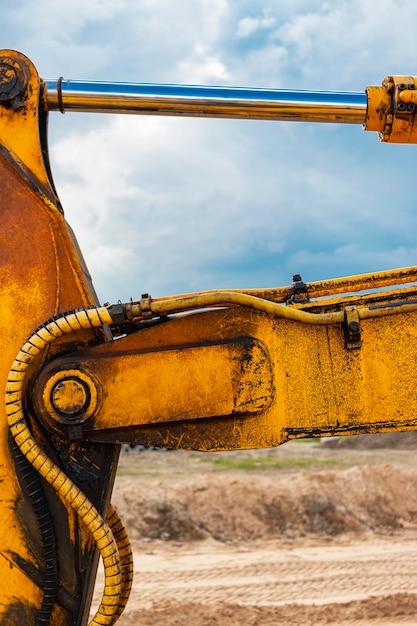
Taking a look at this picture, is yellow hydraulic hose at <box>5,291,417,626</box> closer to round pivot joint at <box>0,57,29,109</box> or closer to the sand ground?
round pivot joint at <box>0,57,29,109</box>

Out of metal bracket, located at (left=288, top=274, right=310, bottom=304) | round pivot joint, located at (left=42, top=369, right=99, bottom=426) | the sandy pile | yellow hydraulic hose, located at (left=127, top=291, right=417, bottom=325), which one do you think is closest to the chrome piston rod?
metal bracket, located at (left=288, top=274, right=310, bottom=304)

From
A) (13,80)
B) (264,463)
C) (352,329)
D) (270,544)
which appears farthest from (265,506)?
(13,80)

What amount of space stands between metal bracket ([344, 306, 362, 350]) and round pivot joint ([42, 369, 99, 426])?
3.22 feet

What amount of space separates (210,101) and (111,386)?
4.48 ft

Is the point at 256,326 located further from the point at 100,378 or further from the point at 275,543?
the point at 275,543

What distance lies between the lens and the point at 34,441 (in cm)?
300

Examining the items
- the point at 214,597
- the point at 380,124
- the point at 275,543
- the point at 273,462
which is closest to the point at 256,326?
the point at 380,124

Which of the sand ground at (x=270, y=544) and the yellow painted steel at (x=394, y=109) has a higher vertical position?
the yellow painted steel at (x=394, y=109)

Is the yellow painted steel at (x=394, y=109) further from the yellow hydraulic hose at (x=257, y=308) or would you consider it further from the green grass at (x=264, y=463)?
the green grass at (x=264, y=463)

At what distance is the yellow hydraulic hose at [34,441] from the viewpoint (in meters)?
2.96

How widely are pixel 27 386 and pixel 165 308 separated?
621mm

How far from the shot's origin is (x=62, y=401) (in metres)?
2.97

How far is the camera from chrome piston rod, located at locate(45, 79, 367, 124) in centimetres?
349

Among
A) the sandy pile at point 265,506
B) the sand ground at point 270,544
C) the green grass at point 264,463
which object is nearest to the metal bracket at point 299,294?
the sand ground at point 270,544
